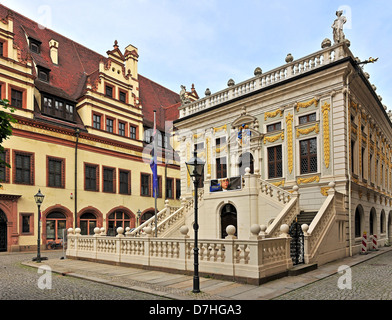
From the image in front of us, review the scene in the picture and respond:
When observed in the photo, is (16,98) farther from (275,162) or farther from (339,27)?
(339,27)

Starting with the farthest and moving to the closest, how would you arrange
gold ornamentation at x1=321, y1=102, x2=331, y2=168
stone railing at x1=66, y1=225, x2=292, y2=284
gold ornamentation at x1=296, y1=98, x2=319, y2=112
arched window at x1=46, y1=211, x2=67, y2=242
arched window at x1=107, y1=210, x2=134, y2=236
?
arched window at x1=107, y1=210, x2=134, y2=236
arched window at x1=46, y1=211, x2=67, y2=242
gold ornamentation at x1=296, y1=98, x2=319, y2=112
gold ornamentation at x1=321, y1=102, x2=331, y2=168
stone railing at x1=66, y1=225, x2=292, y2=284

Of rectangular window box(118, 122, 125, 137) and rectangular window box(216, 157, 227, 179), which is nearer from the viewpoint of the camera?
rectangular window box(216, 157, 227, 179)

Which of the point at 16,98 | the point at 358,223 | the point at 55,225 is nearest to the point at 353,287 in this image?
the point at 358,223

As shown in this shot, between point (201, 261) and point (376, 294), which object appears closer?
point (376, 294)

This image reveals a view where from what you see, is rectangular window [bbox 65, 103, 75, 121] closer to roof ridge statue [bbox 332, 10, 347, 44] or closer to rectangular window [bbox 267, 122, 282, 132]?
rectangular window [bbox 267, 122, 282, 132]

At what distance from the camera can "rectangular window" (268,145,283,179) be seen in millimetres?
20047

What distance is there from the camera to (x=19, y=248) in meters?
24.1

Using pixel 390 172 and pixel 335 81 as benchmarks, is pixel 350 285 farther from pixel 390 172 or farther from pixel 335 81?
pixel 390 172

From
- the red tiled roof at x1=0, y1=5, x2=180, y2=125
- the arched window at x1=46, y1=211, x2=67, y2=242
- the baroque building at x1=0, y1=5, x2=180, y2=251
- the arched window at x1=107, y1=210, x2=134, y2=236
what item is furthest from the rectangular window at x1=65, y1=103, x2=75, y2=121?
the arched window at x1=107, y1=210, x2=134, y2=236

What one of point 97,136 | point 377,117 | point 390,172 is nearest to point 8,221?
point 97,136

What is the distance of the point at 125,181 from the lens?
1316 inches

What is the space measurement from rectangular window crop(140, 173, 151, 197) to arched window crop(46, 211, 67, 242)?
9199mm

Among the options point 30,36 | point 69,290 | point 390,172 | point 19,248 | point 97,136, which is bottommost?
point 19,248

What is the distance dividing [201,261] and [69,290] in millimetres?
4359
